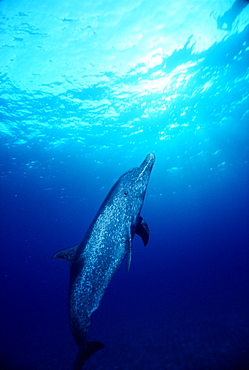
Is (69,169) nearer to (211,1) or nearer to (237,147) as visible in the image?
(211,1)

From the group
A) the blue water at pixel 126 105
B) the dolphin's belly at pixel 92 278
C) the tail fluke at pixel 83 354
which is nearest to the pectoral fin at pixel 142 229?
the dolphin's belly at pixel 92 278

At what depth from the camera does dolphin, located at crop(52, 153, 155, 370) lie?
310 cm

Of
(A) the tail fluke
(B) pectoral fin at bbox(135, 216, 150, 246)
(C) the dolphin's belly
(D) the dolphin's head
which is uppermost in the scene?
(D) the dolphin's head

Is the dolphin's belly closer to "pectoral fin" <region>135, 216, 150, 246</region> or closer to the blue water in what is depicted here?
"pectoral fin" <region>135, 216, 150, 246</region>

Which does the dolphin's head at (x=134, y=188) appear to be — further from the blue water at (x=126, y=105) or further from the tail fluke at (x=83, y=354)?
the blue water at (x=126, y=105)

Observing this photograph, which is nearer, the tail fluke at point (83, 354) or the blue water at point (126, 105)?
the tail fluke at point (83, 354)

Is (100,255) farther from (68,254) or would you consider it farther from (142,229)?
(142,229)

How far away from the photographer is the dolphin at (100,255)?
3100 mm

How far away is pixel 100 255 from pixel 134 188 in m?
1.31

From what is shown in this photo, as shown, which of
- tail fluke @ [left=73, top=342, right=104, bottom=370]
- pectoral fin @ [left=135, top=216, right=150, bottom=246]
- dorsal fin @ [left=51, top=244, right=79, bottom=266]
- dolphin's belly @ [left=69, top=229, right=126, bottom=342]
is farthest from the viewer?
pectoral fin @ [left=135, top=216, right=150, bottom=246]

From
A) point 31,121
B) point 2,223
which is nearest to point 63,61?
point 31,121

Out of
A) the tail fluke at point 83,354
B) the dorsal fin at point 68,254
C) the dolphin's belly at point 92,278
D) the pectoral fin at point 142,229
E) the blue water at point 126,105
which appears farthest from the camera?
the blue water at point 126,105

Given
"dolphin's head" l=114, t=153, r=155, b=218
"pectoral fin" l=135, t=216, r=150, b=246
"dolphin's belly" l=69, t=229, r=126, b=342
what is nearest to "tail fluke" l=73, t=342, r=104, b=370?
"dolphin's belly" l=69, t=229, r=126, b=342

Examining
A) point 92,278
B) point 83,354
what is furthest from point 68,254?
point 83,354
